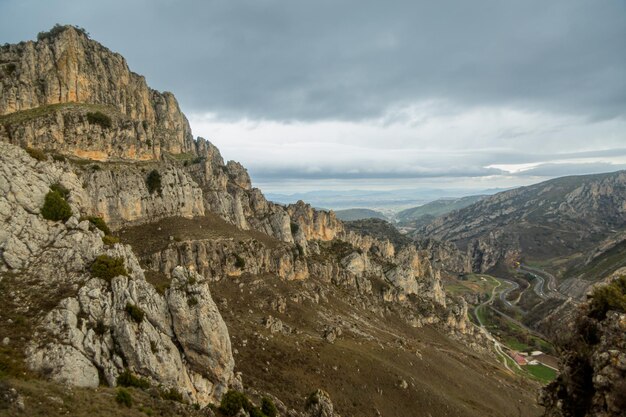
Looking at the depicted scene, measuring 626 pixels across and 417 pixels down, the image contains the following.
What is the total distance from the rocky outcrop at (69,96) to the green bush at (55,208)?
5027cm

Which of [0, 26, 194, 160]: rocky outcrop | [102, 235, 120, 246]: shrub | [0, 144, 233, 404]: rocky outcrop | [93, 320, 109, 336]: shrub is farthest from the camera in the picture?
[0, 26, 194, 160]: rocky outcrop

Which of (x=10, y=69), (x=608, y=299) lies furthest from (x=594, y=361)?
(x=10, y=69)

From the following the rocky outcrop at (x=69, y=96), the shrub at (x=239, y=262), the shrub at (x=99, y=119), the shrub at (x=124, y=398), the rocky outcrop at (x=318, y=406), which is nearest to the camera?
the shrub at (x=124, y=398)

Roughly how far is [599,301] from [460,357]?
9165cm

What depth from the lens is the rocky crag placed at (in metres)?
33.2

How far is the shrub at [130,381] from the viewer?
30.9 metres

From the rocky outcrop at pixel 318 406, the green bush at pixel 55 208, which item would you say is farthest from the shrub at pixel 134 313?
the rocky outcrop at pixel 318 406

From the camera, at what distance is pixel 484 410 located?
72438mm

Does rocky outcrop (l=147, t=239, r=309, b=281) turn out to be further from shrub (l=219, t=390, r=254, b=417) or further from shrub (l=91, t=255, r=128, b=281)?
shrub (l=219, t=390, r=254, b=417)

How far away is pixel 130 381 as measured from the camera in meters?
31.1

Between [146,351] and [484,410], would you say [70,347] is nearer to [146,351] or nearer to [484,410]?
[146,351]

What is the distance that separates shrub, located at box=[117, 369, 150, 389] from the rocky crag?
0.86 ft

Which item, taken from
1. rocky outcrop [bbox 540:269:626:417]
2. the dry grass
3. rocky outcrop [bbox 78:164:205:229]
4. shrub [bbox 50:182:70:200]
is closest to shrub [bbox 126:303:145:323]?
shrub [bbox 50:182:70:200]

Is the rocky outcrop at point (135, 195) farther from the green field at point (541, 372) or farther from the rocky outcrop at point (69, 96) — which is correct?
the green field at point (541, 372)
